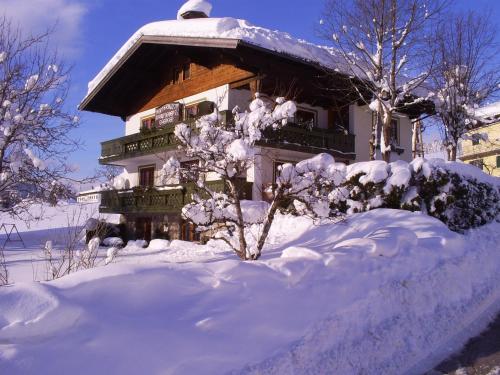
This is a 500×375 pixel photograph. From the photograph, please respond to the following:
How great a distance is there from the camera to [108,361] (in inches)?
146

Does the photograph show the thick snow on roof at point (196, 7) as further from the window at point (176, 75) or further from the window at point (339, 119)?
the window at point (339, 119)

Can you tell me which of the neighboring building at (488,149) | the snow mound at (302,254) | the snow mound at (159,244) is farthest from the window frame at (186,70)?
the neighboring building at (488,149)

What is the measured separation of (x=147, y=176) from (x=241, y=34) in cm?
994

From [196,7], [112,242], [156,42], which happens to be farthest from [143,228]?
[196,7]

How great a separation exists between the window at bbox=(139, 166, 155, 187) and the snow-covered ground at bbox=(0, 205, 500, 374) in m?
15.0

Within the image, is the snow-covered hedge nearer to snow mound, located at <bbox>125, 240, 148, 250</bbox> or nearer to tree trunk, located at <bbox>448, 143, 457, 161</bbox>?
tree trunk, located at <bbox>448, 143, 457, 161</bbox>

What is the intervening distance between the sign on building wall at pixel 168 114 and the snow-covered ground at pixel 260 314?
1242 centimetres

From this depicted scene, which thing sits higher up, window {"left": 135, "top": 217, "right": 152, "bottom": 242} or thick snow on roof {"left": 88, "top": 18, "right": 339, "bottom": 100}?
thick snow on roof {"left": 88, "top": 18, "right": 339, "bottom": 100}

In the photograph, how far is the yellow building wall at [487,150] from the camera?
36.7 meters

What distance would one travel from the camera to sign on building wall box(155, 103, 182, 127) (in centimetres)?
1867

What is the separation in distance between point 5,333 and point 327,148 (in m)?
14.8

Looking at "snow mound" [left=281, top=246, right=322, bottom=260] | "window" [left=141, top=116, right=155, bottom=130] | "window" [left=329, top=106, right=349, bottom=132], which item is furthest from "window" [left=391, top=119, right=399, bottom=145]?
"snow mound" [left=281, top=246, right=322, bottom=260]

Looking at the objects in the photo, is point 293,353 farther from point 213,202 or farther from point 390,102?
point 390,102

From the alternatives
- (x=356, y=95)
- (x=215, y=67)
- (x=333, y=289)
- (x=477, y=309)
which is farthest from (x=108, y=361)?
(x=356, y=95)
